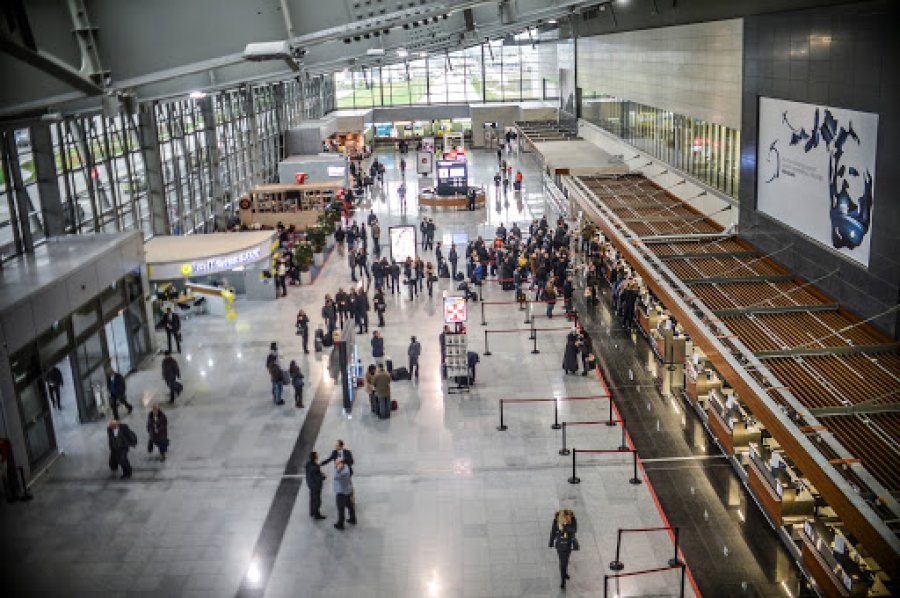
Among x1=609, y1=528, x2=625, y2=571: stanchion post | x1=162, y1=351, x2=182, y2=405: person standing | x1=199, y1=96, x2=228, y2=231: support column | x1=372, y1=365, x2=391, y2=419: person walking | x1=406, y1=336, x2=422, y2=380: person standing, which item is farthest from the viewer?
x1=199, y1=96, x2=228, y2=231: support column

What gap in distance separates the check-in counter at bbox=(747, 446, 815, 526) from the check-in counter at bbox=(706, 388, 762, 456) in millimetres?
787

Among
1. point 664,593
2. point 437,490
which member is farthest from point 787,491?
point 437,490

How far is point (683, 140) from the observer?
27172mm

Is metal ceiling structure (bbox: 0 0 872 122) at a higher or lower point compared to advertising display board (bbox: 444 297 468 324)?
higher

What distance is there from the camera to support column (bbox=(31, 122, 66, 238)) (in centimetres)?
2061

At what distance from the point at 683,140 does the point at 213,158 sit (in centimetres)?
2007

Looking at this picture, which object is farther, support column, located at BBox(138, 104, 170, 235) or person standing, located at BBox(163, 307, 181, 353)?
support column, located at BBox(138, 104, 170, 235)

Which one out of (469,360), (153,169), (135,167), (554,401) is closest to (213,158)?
(153,169)

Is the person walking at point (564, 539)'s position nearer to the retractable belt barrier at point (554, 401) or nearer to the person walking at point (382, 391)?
the retractable belt barrier at point (554, 401)

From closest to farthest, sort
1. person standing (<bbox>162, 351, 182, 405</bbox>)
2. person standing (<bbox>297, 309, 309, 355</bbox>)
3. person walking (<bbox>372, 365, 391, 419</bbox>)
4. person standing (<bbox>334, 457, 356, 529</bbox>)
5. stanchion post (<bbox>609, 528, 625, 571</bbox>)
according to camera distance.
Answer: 1. stanchion post (<bbox>609, 528, 625, 571</bbox>)
2. person standing (<bbox>334, 457, 356, 529</bbox>)
3. person walking (<bbox>372, 365, 391, 419</bbox>)
4. person standing (<bbox>162, 351, 182, 405</bbox>)
5. person standing (<bbox>297, 309, 309, 355</bbox>)

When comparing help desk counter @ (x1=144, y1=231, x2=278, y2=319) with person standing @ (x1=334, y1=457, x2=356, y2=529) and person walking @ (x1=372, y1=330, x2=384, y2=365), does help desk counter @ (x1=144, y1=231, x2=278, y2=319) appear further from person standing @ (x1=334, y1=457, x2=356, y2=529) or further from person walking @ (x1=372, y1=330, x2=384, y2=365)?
person standing @ (x1=334, y1=457, x2=356, y2=529)

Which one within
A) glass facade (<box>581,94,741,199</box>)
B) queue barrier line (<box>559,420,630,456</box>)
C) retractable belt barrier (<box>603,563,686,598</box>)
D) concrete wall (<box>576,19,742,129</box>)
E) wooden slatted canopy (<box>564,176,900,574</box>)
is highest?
concrete wall (<box>576,19,742,129</box>)

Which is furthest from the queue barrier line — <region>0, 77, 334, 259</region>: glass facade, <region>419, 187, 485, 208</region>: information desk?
<region>419, 187, 485, 208</region>: information desk

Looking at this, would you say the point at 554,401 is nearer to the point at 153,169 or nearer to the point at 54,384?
the point at 54,384
